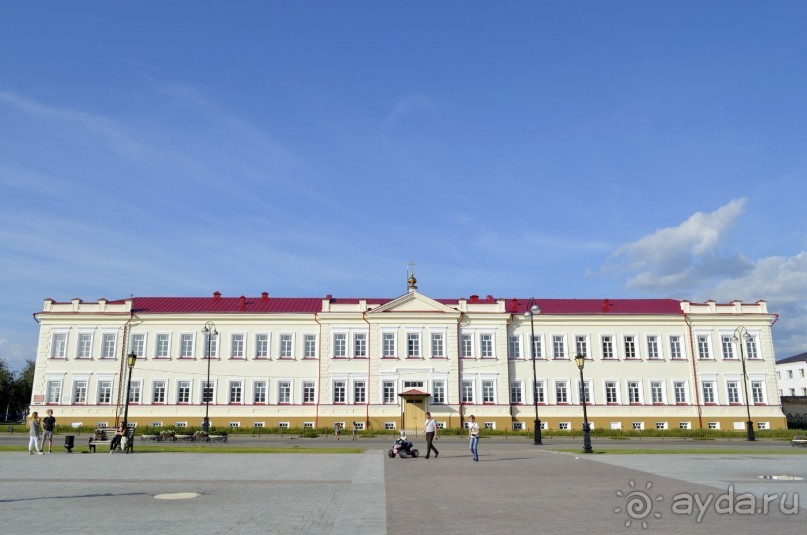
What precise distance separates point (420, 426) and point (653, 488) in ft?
109

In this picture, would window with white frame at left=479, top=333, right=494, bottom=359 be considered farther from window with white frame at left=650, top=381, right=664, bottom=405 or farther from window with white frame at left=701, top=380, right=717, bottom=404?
window with white frame at left=701, top=380, right=717, bottom=404

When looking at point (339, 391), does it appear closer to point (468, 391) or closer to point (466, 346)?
point (468, 391)

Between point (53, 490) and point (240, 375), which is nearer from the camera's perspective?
point (53, 490)

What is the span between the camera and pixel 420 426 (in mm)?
46281

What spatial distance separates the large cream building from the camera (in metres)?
47.5

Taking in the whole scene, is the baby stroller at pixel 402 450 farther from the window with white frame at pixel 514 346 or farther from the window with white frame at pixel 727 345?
the window with white frame at pixel 727 345

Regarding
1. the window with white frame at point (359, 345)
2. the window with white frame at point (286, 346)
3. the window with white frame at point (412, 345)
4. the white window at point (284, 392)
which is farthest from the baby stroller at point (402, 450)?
the window with white frame at point (286, 346)

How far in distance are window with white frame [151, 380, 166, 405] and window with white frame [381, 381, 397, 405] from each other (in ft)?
56.5

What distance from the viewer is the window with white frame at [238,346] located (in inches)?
1933

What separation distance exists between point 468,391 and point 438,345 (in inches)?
169

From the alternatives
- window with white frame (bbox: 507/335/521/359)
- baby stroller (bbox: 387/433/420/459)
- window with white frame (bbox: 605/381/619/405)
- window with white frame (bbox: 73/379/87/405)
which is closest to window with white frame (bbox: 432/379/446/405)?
window with white frame (bbox: 507/335/521/359)

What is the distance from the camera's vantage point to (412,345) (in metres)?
48.8

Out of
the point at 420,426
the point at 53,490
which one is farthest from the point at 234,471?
the point at 420,426

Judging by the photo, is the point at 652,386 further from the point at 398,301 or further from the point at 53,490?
the point at 53,490
